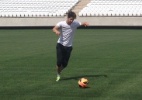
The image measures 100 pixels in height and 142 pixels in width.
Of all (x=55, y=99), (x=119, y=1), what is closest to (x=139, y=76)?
(x=55, y=99)

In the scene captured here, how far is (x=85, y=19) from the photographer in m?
45.7

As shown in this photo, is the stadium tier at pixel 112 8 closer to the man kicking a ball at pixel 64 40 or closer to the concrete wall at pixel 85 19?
the concrete wall at pixel 85 19

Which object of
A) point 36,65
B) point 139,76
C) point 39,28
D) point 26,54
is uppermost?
point 139,76

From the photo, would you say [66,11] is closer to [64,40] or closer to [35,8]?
[35,8]

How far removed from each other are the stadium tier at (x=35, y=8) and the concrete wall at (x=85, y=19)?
172 centimetres

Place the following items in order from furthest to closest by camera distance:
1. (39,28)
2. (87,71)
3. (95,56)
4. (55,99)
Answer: (39,28) < (95,56) < (87,71) < (55,99)

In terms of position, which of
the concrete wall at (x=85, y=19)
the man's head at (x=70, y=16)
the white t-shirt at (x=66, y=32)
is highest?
the man's head at (x=70, y=16)

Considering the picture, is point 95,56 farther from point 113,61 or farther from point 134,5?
point 134,5

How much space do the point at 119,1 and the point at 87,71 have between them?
35648 millimetres

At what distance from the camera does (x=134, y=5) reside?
159ft

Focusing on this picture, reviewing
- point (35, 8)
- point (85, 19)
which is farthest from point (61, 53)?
point (35, 8)

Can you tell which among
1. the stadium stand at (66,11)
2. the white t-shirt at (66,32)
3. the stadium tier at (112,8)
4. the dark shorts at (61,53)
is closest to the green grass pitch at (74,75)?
the dark shorts at (61,53)

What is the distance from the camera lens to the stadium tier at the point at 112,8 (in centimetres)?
4635

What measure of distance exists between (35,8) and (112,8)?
8.36m
